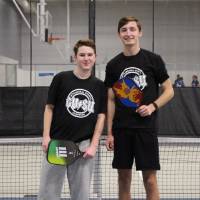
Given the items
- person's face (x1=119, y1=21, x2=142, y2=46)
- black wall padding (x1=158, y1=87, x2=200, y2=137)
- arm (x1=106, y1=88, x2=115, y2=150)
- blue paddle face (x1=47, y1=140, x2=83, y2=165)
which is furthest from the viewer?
black wall padding (x1=158, y1=87, x2=200, y2=137)

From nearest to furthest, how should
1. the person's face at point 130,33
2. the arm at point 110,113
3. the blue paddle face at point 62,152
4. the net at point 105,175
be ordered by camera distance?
the blue paddle face at point 62,152
the person's face at point 130,33
the arm at point 110,113
the net at point 105,175

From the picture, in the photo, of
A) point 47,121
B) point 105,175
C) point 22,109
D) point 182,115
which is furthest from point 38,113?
point 47,121

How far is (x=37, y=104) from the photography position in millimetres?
8969

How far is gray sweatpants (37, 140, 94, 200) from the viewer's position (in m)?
3.49

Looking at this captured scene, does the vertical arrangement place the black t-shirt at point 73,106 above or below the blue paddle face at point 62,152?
above

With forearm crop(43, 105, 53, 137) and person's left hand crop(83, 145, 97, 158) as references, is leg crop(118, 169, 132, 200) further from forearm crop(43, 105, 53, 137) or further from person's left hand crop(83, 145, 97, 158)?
forearm crop(43, 105, 53, 137)

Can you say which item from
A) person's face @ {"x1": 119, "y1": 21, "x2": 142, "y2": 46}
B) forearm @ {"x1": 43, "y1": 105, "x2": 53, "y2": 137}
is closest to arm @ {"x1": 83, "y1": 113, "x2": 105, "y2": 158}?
forearm @ {"x1": 43, "y1": 105, "x2": 53, "y2": 137}

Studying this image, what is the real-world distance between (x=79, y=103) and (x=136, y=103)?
1.51 ft

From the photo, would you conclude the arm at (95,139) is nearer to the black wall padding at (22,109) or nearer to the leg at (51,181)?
the leg at (51,181)

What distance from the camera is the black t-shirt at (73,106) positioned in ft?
11.5

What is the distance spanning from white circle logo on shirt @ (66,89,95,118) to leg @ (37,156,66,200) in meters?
0.43

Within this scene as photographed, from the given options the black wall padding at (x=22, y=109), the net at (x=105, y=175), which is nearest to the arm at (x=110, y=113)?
the net at (x=105, y=175)

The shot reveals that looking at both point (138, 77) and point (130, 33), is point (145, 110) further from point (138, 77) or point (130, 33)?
point (130, 33)

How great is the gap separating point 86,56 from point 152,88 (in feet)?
1.97
